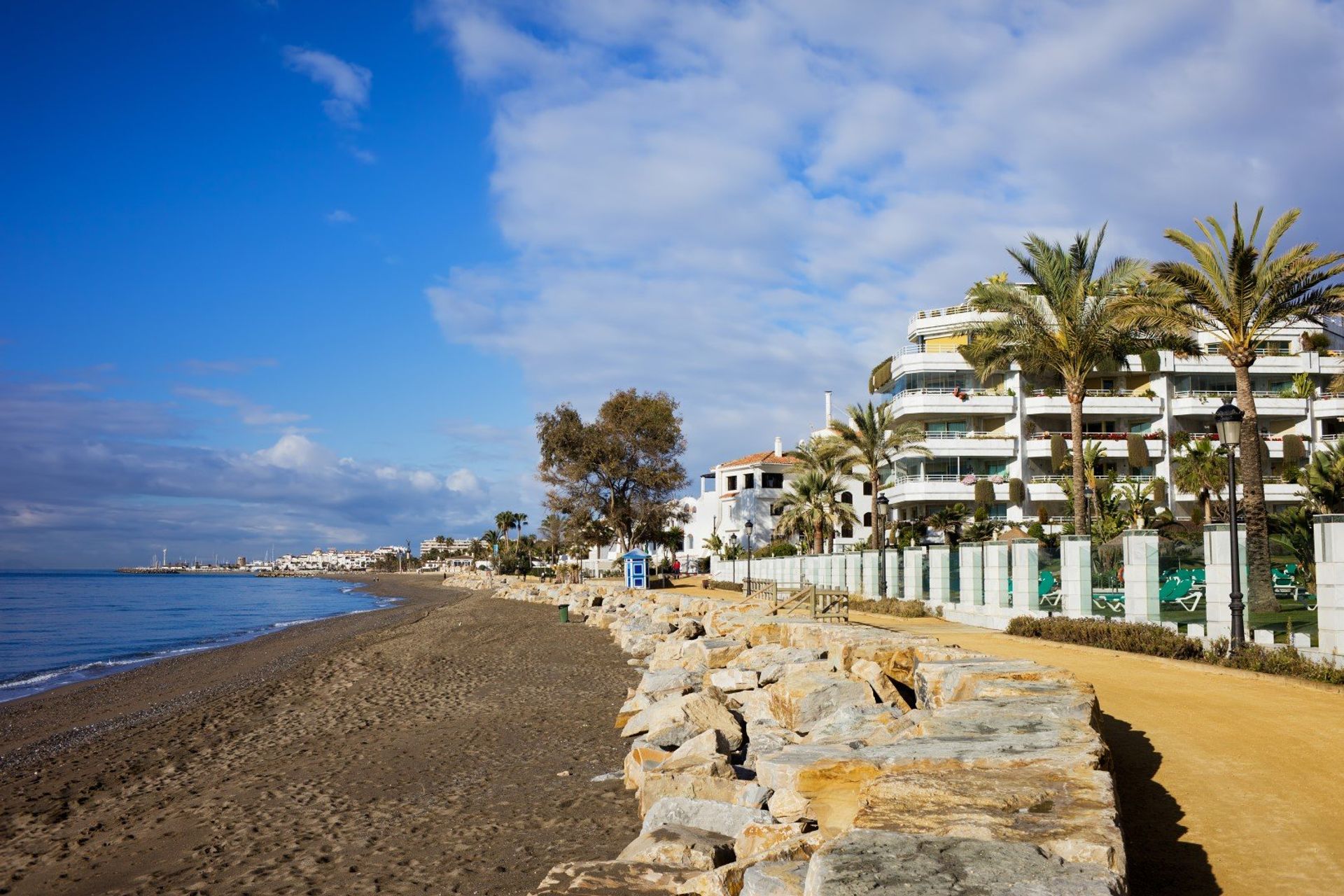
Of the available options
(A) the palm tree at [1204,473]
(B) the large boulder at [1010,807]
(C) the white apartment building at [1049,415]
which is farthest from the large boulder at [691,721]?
(C) the white apartment building at [1049,415]

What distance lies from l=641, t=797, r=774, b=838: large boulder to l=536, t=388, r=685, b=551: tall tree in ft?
160

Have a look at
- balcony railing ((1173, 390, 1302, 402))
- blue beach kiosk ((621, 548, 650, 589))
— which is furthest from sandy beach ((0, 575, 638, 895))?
balcony railing ((1173, 390, 1302, 402))

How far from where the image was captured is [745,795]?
7.64 meters

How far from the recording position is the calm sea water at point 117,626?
30469 millimetres

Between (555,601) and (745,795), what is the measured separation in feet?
154

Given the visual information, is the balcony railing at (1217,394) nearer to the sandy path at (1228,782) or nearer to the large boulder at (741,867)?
the sandy path at (1228,782)

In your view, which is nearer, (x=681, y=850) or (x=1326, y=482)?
(x=681, y=850)

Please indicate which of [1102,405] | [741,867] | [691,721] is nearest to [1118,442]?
[1102,405]

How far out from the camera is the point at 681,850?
6.40m

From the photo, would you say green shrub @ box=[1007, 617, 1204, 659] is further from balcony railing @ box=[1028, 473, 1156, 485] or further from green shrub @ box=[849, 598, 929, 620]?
balcony railing @ box=[1028, 473, 1156, 485]

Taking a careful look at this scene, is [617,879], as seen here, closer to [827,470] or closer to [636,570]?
[827,470]

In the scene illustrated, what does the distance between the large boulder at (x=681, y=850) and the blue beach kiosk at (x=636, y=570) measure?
4110 centimetres

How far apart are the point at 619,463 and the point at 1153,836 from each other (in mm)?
51465

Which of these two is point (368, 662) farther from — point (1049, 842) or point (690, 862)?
point (1049, 842)
